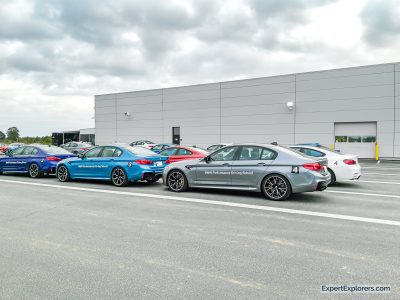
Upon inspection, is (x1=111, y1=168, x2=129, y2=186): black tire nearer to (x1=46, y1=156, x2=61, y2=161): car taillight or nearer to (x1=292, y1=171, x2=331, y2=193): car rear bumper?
(x1=46, y1=156, x2=61, y2=161): car taillight

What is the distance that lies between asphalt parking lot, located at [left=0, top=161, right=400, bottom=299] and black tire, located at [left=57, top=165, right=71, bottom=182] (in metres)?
3.46

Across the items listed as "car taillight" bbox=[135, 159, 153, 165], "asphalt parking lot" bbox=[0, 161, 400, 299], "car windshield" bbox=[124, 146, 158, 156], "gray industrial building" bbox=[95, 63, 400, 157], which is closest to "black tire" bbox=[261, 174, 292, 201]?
"asphalt parking lot" bbox=[0, 161, 400, 299]

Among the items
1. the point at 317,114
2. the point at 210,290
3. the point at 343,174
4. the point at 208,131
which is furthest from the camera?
the point at 208,131

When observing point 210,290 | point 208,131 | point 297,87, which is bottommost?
point 210,290

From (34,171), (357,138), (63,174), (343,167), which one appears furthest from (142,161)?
(357,138)

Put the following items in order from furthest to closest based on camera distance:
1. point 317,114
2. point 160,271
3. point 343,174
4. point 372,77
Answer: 1. point 317,114
2. point 372,77
3. point 343,174
4. point 160,271

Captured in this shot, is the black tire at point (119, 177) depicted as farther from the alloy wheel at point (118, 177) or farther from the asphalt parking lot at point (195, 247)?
the asphalt parking lot at point (195, 247)

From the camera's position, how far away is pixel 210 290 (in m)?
3.30

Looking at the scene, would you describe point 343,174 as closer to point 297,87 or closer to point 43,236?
point 43,236

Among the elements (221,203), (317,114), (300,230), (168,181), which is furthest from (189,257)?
(317,114)

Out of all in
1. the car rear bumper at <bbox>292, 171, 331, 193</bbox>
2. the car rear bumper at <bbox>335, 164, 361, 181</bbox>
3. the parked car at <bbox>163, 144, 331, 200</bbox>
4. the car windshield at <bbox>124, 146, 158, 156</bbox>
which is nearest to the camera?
the car rear bumper at <bbox>292, 171, 331, 193</bbox>

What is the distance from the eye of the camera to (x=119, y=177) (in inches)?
416

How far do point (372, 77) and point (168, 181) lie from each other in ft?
66.8

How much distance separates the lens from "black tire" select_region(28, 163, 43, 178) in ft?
43.4
